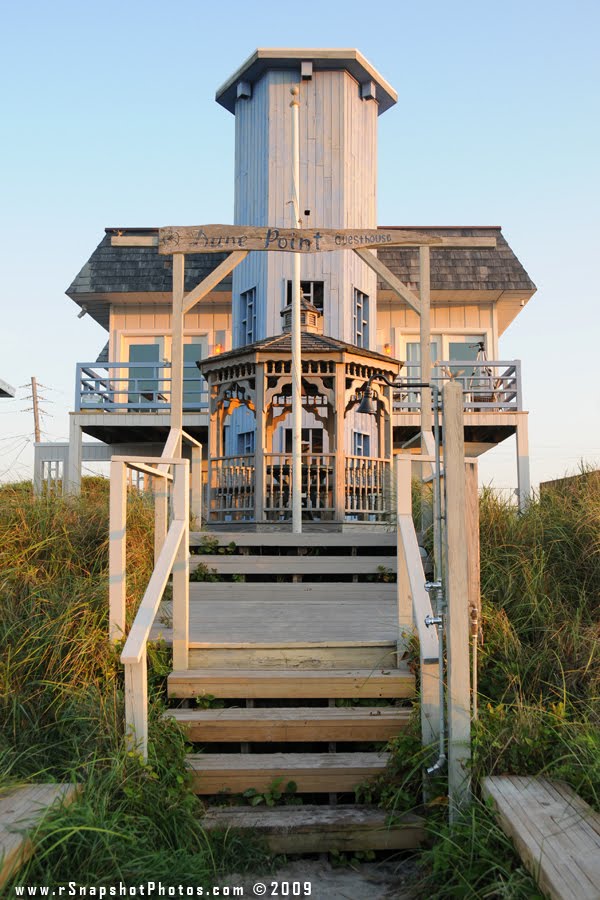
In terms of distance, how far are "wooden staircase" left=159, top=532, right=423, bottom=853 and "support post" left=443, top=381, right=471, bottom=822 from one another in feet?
1.38

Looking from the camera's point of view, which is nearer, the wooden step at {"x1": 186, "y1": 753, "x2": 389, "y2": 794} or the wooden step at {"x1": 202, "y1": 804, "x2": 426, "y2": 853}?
the wooden step at {"x1": 202, "y1": 804, "x2": 426, "y2": 853}

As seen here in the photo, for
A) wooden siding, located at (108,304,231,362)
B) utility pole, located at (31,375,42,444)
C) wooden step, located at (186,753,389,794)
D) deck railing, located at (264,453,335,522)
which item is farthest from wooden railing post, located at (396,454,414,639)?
utility pole, located at (31,375,42,444)

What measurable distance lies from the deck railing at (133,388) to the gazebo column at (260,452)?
4624 millimetres

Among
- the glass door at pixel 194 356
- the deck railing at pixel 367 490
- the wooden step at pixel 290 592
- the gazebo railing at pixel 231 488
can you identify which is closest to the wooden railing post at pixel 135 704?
the wooden step at pixel 290 592

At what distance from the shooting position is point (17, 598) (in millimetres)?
5684

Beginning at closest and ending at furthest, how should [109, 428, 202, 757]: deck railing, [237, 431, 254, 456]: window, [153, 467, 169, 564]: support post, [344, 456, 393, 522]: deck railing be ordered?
[109, 428, 202, 757]: deck railing → [153, 467, 169, 564]: support post → [344, 456, 393, 522]: deck railing → [237, 431, 254, 456]: window

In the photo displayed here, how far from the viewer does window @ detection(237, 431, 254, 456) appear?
16.4 m

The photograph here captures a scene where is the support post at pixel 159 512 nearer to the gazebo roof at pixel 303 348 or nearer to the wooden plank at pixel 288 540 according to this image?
the wooden plank at pixel 288 540

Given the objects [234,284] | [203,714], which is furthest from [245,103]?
[203,714]

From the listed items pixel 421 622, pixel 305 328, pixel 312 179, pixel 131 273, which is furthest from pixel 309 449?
pixel 131 273

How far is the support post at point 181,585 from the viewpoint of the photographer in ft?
17.2

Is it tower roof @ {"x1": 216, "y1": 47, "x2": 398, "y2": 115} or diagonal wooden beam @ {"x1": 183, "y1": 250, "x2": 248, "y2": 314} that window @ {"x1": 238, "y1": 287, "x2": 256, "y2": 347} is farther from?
diagonal wooden beam @ {"x1": 183, "y1": 250, "x2": 248, "y2": 314}

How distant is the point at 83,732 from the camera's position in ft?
13.8

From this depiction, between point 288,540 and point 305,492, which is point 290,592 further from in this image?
point 305,492
